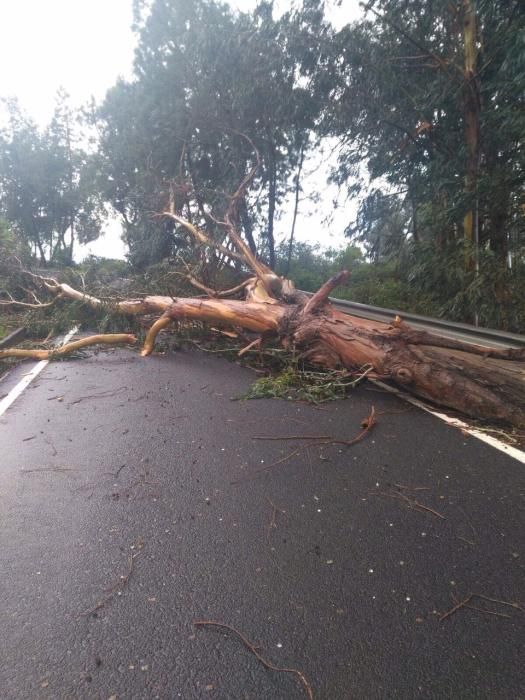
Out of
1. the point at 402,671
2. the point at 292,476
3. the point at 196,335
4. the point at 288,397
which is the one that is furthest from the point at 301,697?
the point at 196,335

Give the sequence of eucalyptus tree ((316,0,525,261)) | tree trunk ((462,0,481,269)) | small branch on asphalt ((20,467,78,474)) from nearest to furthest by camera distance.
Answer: small branch on asphalt ((20,467,78,474))
eucalyptus tree ((316,0,525,261))
tree trunk ((462,0,481,269))

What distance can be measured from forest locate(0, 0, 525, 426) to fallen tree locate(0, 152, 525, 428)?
26mm

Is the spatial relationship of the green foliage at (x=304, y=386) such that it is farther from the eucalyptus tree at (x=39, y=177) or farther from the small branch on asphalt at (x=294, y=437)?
the eucalyptus tree at (x=39, y=177)

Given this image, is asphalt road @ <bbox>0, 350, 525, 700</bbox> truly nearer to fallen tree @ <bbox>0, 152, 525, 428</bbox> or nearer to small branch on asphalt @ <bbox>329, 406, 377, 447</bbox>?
small branch on asphalt @ <bbox>329, 406, 377, 447</bbox>

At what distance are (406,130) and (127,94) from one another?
43.8 ft

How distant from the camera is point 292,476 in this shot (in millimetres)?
2893

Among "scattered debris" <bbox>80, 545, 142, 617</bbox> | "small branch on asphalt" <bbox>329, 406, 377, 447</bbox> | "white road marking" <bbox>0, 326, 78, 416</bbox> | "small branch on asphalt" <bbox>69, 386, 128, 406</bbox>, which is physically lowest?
"white road marking" <bbox>0, 326, 78, 416</bbox>

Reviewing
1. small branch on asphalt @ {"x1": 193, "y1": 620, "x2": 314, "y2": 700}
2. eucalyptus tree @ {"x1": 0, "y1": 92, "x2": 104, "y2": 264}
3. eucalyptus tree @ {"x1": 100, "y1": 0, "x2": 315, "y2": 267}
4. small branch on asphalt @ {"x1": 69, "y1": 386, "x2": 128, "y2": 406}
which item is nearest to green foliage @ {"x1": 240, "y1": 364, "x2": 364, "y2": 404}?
small branch on asphalt @ {"x1": 69, "y1": 386, "x2": 128, "y2": 406}

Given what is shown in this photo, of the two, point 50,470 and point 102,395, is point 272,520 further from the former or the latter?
point 102,395

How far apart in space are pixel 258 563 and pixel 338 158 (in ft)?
43.3

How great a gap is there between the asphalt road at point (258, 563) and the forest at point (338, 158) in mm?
1730

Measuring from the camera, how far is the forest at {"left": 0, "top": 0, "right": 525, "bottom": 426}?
7270mm

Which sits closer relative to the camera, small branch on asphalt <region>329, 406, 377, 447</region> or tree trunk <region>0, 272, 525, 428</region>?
small branch on asphalt <region>329, 406, 377, 447</region>

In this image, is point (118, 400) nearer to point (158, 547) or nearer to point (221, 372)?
point (221, 372)
